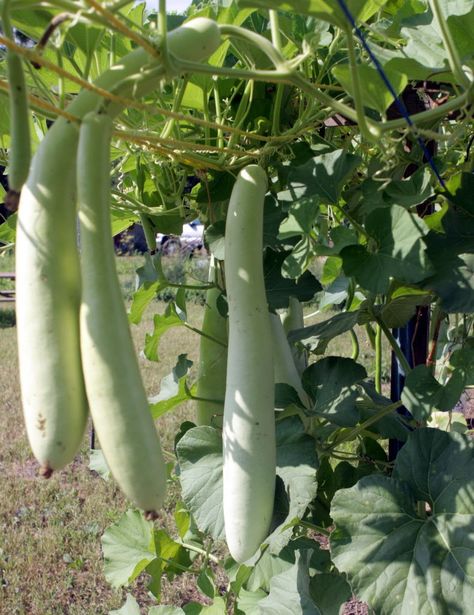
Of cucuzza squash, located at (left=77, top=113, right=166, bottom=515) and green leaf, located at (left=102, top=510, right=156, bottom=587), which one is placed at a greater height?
cucuzza squash, located at (left=77, top=113, right=166, bottom=515)

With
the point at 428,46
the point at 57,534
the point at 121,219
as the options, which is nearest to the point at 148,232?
the point at 121,219

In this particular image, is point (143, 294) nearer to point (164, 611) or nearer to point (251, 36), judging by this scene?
point (251, 36)

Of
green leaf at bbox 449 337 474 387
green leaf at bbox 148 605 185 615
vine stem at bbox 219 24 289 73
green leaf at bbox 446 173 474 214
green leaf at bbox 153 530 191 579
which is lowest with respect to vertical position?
green leaf at bbox 148 605 185 615

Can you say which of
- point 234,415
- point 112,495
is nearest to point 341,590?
point 234,415

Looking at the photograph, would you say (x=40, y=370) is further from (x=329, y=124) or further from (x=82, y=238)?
(x=329, y=124)

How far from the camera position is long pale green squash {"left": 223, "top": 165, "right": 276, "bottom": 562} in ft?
2.08

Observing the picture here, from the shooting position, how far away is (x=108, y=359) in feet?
1.45

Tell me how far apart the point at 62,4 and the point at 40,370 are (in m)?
0.26

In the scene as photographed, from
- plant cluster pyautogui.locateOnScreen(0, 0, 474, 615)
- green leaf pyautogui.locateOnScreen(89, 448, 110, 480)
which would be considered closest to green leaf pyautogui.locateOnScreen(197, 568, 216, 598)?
plant cluster pyautogui.locateOnScreen(0, 0, 474, 615)

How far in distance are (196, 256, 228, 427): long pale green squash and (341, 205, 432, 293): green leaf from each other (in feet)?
1.05

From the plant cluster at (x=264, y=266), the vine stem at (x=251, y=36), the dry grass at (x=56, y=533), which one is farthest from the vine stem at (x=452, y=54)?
the dry grass at (x=56, y=533)

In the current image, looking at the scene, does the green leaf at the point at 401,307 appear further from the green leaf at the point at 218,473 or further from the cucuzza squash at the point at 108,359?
the cucuzza squash at the point at 108,359

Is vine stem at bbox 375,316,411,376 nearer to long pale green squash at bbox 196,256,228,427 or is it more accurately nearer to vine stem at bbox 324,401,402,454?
vine stem at bbox 324,401,402,454

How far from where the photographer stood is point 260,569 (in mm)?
1142
